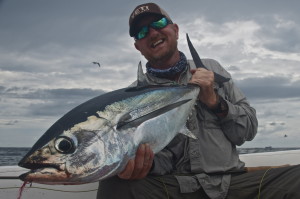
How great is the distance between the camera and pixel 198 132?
3293mm

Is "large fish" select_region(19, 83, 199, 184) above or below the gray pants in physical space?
above

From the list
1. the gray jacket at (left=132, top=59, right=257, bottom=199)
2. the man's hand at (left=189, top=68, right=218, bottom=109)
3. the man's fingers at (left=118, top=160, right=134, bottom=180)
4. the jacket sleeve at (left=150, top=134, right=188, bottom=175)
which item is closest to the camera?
the man's fingers at (left=118, top=160, right=134, bottom=180)

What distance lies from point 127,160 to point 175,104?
68 centimetres

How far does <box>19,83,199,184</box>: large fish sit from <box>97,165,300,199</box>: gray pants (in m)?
0.52

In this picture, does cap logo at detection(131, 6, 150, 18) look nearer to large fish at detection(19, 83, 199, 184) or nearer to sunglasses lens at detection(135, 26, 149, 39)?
sunglasses lens at detection(135, 26, 149, 39)

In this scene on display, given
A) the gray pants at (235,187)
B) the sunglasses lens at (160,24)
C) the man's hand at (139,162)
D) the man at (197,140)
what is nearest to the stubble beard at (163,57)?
the man at (197,140)

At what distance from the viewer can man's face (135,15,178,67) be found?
11.7ft

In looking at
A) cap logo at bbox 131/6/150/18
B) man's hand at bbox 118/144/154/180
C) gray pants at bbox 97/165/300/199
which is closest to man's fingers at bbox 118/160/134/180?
man's hand at bbox 118/144/154/180

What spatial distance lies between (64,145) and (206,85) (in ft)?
4.65

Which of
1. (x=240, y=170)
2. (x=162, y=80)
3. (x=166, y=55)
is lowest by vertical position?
(x=240, y=170)

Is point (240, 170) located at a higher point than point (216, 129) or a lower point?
lower

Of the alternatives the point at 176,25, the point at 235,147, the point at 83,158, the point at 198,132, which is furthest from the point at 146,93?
the point at 176,25

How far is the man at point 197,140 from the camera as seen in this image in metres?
3.00

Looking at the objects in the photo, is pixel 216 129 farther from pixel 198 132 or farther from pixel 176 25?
pixel 176 25
